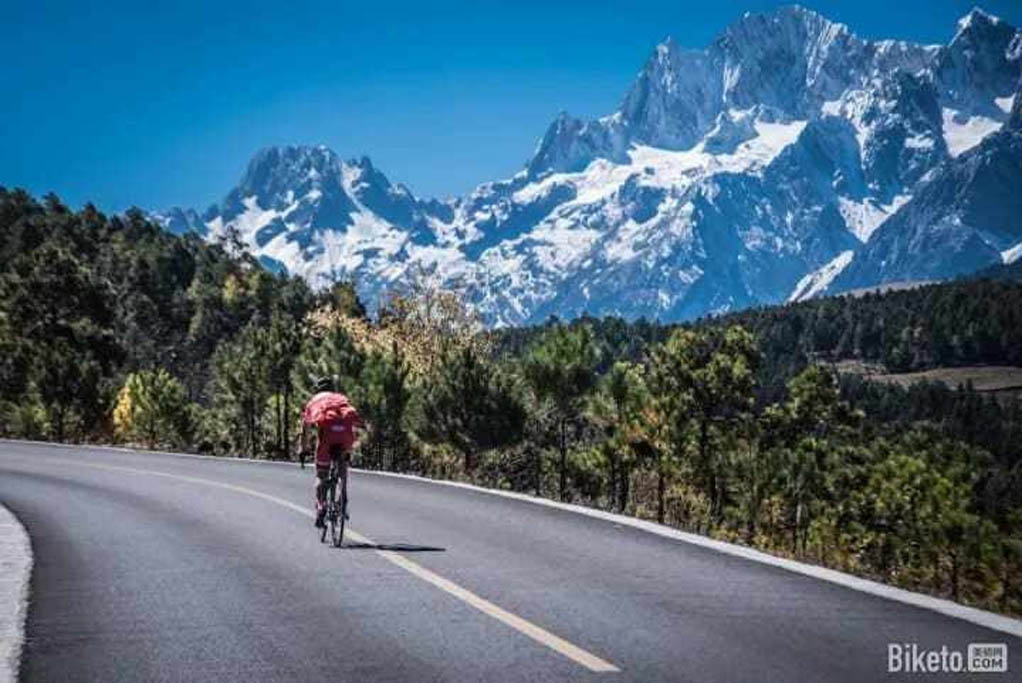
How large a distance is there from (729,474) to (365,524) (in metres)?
35.8

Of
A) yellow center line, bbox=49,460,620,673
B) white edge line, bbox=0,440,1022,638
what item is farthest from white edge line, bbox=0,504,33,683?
white edge line, bbox=0,440,1022,638

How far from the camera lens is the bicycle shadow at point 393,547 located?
36.8 feet

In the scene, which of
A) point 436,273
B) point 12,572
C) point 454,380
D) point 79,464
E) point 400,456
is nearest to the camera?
point 12,572

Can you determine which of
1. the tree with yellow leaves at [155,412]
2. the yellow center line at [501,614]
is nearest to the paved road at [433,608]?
the yellow center line at [501,614]

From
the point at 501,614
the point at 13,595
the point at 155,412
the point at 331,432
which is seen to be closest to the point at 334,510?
the point at 331,432

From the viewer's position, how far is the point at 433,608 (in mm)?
7961

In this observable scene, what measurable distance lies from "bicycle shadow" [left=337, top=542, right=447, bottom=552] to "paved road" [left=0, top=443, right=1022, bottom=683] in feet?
0.40

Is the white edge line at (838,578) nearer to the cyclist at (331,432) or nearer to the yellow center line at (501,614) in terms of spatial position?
the yellow center line at (501,614)

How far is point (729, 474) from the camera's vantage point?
47.0m

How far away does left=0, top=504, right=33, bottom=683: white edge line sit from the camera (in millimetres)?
6410

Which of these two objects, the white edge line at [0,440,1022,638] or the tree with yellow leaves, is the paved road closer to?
the white edge line at [0,440,1022,638]

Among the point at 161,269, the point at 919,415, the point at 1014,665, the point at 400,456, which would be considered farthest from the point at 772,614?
the point at 919,415

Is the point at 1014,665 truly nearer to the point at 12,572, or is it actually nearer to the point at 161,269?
the point at 12,572

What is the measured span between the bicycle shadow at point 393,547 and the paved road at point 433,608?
12 cm
